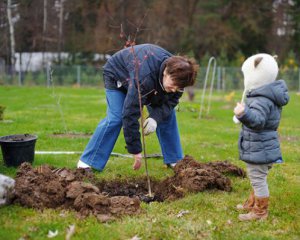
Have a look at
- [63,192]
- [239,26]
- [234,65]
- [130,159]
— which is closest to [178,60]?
[63,192]

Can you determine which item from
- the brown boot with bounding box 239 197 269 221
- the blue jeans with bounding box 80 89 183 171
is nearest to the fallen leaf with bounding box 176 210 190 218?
the brown boot with bounding box 239 197 269 221

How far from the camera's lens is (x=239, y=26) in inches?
1260

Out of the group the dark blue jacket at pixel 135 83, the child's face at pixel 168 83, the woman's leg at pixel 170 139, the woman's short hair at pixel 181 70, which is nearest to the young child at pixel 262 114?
the woman's short hair at pixel 181 70

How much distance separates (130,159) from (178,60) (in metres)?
2.16

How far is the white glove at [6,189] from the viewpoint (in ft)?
12.1

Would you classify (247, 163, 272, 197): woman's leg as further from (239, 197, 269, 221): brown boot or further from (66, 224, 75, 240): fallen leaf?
(66, 224, 75, 240): fallen leaf

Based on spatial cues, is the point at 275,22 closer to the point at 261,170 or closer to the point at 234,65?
the point at 234,65

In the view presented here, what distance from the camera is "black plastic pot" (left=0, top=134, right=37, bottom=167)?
16.2 ft

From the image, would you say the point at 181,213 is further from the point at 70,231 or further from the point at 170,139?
the point at 170,139

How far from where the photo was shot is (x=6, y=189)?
3736 millimetres

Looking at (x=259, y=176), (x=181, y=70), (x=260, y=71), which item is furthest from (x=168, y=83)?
(x=259, y=176)

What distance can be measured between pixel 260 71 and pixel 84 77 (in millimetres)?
24217

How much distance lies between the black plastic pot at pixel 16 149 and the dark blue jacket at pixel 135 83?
3.83 feet

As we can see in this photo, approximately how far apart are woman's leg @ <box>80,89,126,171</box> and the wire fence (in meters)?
19.4
